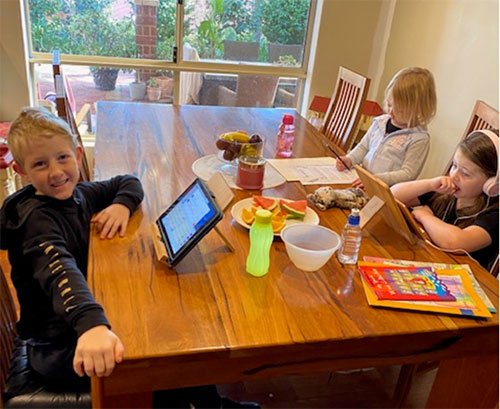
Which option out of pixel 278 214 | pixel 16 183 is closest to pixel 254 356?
pixel 278 214

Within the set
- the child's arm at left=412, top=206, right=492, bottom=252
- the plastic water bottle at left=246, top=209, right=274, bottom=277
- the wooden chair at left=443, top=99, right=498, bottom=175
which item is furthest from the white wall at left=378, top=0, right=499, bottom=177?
the plastic water bottle at left=246, top=209, right=274, bottom=277

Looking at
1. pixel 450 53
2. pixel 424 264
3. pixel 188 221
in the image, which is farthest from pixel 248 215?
pixel 450 53

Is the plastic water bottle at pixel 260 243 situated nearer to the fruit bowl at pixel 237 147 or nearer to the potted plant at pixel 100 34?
the fruit bowl at pixel 237 147

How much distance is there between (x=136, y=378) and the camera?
3.00 feet

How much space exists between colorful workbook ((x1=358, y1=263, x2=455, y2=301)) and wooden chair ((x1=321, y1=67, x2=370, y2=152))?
1206 mm

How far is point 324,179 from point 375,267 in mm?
626

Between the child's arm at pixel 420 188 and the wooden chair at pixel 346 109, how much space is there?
0.72 metres

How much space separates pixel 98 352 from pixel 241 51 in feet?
9.44

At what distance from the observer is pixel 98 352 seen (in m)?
0.87

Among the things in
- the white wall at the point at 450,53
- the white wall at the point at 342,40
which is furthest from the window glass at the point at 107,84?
the white wall at the point at 450,53

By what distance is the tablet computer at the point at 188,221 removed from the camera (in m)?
1.11

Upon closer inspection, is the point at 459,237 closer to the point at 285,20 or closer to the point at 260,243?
the point at 260,243

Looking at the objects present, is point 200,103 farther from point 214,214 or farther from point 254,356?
point 254,356

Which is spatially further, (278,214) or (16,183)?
(16,183)
